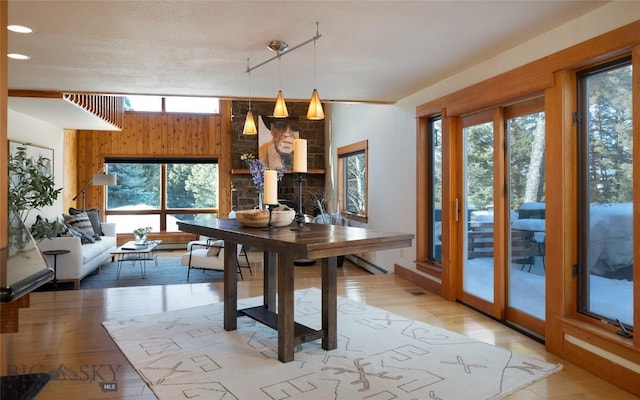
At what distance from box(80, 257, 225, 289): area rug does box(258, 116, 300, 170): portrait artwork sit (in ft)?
9.51

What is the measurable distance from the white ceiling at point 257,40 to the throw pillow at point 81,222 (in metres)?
2.71

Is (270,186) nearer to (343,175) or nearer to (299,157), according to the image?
(299,157)

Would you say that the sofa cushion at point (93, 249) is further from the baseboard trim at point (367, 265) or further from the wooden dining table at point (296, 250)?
the baseboard trim at point (367, 265)

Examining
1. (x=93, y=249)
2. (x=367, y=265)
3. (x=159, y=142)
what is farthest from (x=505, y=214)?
(x=159, y=142)

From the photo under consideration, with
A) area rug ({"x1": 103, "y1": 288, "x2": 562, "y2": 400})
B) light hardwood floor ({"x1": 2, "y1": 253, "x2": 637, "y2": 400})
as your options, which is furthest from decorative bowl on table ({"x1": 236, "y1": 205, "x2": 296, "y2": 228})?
light hardwood floor ({"x1": 2, "y1": 253, "x2": 637, "y2": 400})

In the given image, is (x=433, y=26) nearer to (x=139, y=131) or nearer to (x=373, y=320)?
(x=373, y=320)

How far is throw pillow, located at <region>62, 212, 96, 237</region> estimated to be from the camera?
6.99 metres

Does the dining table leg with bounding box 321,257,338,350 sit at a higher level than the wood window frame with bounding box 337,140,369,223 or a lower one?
lower

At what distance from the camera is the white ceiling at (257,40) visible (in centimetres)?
276

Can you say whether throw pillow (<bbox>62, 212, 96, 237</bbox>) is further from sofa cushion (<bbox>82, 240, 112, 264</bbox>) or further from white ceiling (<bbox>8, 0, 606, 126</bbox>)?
white ceiling (<bbox>8, 0, 606, 126</bbox>)

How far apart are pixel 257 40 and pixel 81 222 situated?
17.1 feet

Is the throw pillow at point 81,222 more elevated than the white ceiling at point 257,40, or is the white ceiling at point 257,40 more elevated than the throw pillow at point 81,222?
the white ceiling at point 257,40

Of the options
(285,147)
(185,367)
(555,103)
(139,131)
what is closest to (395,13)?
(555,103)

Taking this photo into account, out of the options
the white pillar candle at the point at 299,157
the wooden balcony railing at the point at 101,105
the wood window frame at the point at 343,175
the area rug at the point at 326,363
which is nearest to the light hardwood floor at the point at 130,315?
the area rug at the point at 326,363
